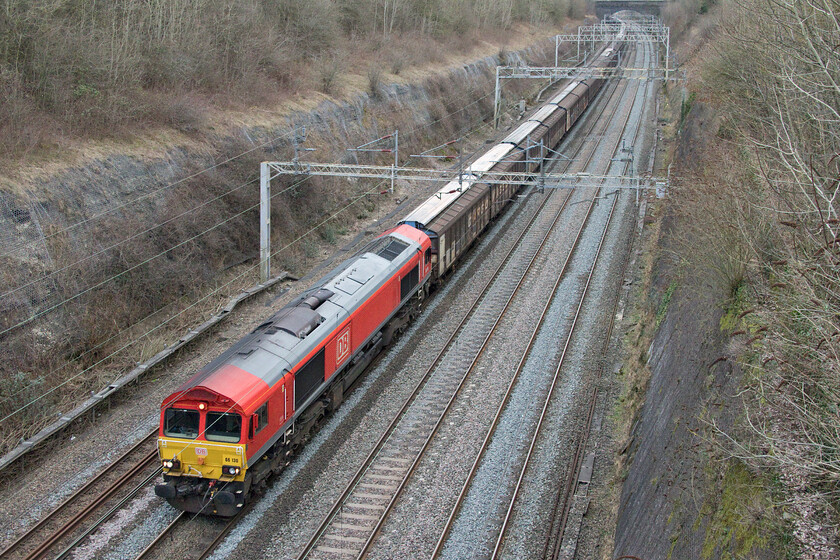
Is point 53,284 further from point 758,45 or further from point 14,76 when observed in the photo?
point 758,45

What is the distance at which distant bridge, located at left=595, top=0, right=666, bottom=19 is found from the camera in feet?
385

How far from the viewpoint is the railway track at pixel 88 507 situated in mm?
13047

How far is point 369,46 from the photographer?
46844mm

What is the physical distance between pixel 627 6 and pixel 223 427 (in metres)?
126

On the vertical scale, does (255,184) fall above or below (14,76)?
below

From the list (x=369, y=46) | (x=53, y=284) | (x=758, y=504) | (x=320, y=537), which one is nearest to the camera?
(x=758, y=504)

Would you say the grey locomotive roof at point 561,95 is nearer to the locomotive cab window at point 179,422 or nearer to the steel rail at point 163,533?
the locomotive cab window at point 179,422

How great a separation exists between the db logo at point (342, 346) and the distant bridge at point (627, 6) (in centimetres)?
11694

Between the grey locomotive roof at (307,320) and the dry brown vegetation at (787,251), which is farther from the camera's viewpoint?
the grey locomotive roof at (307,320)

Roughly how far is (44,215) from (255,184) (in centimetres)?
901

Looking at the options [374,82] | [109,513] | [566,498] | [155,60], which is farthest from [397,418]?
[374,82]

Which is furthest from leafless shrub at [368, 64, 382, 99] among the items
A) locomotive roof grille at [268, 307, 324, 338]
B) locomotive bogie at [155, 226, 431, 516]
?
locomotive roof grille at [268, 307, 324, 338]

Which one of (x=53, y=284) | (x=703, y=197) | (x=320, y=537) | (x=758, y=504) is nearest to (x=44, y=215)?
(x=53, y=284)

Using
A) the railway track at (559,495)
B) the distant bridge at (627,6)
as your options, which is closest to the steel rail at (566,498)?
the railway track at (559,495)
